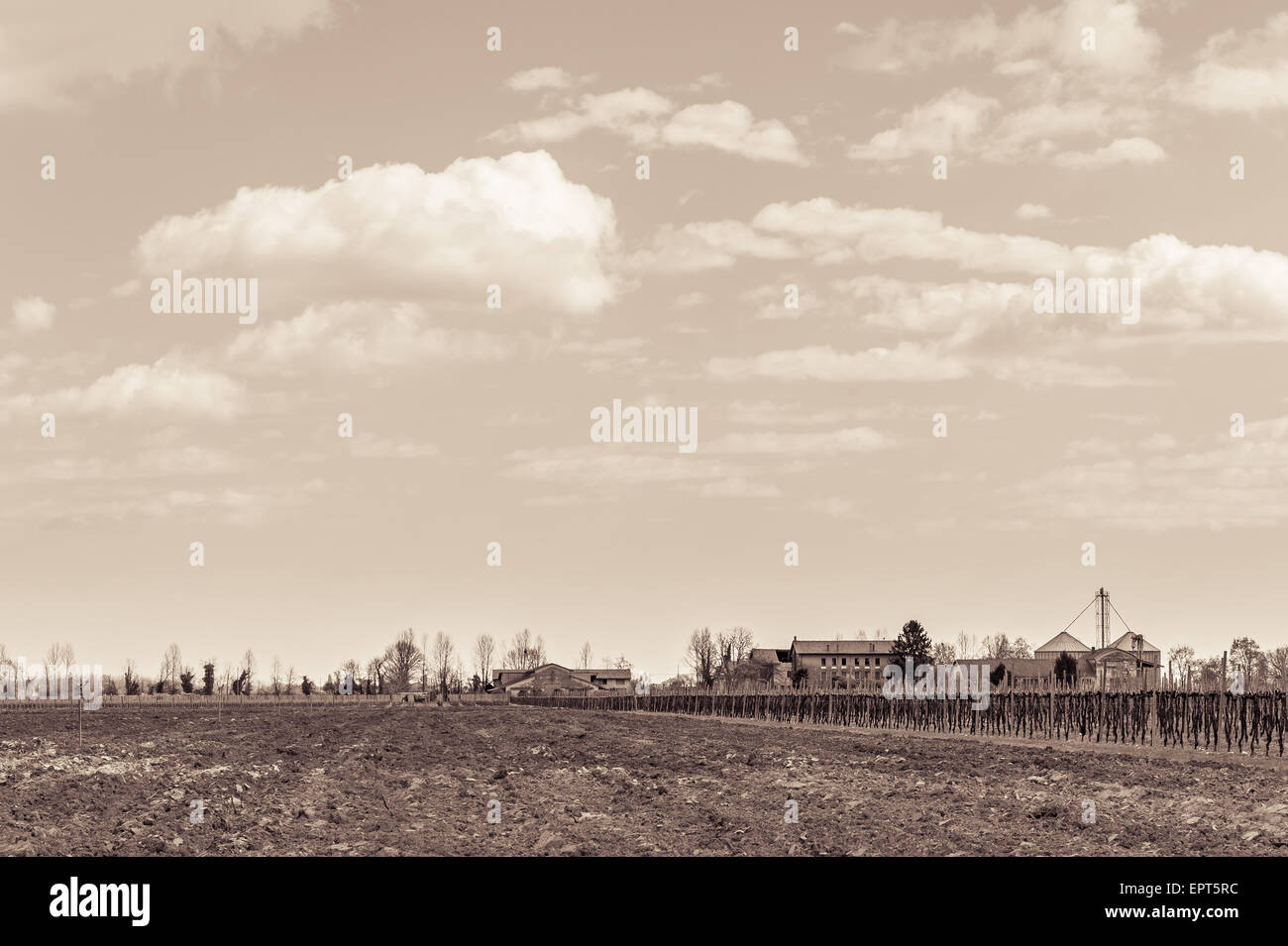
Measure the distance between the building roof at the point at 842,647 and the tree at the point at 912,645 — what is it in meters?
53.3

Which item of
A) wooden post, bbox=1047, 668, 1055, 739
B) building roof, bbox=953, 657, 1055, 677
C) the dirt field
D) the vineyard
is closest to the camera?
the dirt field

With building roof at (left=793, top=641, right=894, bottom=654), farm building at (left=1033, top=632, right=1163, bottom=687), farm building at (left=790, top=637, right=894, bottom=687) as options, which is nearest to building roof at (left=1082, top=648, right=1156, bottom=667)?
farm building at (left=1033, top=632, right=1163, bottom=687)

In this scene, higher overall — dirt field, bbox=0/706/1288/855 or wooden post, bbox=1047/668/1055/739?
dirt field, bbox=0/706/1288/855

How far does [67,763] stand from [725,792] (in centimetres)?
1852

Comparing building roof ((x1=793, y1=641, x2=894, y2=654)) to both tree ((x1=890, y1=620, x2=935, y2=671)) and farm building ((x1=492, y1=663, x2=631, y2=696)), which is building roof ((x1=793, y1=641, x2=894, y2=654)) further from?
tree ((x1=890, y1=620, x2=935, y2=671))

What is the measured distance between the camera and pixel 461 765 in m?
31.0

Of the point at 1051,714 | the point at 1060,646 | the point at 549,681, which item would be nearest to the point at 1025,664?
the point at 1060,646

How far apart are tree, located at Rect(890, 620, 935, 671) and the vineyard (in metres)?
32.7

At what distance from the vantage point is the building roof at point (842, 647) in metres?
168

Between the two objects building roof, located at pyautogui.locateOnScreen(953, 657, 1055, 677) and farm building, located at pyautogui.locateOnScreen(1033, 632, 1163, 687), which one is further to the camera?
building roof, located at pyautogui.locateOnScreen(953, 657, 1055, 677)

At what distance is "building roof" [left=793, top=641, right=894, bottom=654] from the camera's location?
553ft

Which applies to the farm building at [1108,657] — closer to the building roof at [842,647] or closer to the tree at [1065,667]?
the tree at [1065,667]

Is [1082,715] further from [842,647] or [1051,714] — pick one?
[842,647]
